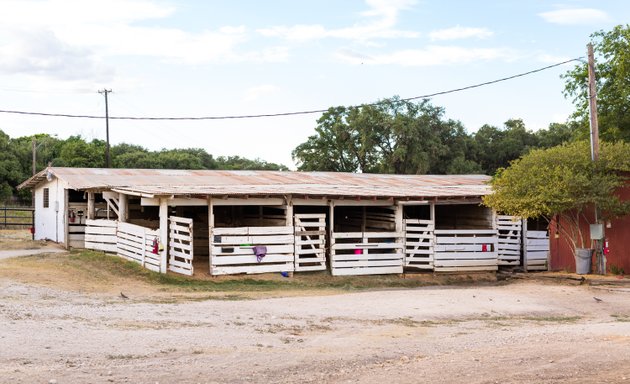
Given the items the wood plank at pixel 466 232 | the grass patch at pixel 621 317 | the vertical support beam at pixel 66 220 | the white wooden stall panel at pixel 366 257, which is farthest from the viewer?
the vertical support beam at pixel 66 220

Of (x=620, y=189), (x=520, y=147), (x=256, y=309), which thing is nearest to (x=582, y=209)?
(x=620, y=189)

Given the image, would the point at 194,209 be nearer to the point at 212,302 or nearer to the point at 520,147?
the point at 212,302

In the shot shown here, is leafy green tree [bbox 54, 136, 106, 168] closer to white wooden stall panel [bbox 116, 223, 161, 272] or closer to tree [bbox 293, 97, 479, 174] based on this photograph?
tree [bbox 293, 97, 479, 174]

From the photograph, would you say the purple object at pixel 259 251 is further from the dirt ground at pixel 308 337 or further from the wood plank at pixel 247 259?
the dirt ground at pixel 308 337

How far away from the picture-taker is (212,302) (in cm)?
1546

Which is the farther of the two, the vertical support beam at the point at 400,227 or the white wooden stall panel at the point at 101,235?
the white wooden stall panel at the point at 101,235

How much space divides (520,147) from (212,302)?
51582mm

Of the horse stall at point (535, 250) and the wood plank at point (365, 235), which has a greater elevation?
the wood plank at point (365, 235)

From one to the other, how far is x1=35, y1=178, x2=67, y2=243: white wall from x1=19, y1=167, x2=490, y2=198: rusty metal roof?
18.4 inches

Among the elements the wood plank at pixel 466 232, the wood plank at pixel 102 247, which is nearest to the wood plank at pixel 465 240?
the wood plank at pixel 466 232

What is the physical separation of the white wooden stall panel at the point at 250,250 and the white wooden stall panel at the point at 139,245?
5.37ft

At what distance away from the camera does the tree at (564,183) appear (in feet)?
65.2

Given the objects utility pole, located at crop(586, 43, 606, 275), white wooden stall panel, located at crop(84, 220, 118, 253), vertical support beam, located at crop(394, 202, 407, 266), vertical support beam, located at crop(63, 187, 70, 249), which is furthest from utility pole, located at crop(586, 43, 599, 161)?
vertical support beam, located at crop(63, 187, 70, 249)

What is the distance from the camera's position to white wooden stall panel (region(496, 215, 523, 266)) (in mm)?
24344
